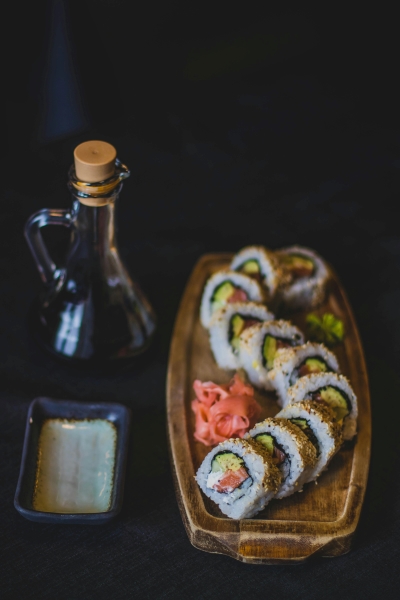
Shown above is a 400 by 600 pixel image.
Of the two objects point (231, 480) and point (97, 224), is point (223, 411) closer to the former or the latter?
point (231, 480)

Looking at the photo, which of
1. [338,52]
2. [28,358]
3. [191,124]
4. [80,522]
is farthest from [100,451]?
[338,52]

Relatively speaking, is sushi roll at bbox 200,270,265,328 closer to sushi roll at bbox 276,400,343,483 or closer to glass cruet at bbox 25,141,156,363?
glass cruet at bbox 25,141,156,363

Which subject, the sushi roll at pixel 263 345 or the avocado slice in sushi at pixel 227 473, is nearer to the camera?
the avocado slice in sushi at pixel 227 473

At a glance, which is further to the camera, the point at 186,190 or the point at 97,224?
the point at 186,190

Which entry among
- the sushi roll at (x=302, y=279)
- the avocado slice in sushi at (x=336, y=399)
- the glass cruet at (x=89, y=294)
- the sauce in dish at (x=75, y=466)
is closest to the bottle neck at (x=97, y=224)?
the glass cruet at (x=89, y=294)

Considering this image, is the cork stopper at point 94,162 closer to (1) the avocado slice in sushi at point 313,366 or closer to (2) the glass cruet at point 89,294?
(2) the glass cruet at point 89,294

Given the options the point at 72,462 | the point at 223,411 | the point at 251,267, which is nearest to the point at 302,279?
the point at 251,267

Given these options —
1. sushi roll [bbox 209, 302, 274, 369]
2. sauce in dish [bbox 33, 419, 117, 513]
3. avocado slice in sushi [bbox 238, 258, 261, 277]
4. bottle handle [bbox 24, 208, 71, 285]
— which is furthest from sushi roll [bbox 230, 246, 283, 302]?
sauce in dish [bbox 33, 419, 117, 513]
